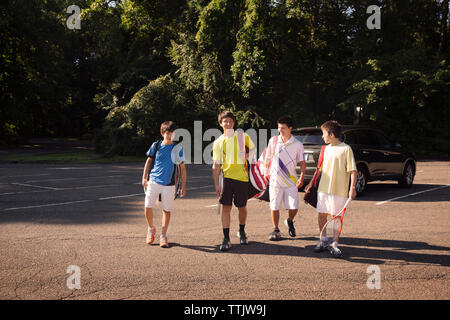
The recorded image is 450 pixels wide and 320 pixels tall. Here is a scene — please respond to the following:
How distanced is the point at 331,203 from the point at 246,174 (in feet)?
3.95

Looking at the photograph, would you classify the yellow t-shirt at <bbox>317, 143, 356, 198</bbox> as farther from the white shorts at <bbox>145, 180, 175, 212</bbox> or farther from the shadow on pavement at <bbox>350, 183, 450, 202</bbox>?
the shadow on pavement at <bbox>350, 183, 450, 202</bbox>

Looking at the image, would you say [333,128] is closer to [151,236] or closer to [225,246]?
[225,246]

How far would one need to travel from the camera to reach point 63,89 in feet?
133

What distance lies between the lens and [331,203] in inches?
218

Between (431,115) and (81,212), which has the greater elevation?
(431,115)

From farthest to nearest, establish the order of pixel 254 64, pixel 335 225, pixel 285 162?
pixel 254 64, pixel 285 162, pixel 335 225

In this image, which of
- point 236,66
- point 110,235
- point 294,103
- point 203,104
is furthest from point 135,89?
point 110,235

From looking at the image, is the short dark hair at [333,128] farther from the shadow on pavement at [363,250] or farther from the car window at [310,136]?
the car window at [310,136]

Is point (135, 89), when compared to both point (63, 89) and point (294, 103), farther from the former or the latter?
point (63, 89)

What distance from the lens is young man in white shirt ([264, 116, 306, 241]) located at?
6.21m

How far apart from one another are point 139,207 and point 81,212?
1178 millimetres

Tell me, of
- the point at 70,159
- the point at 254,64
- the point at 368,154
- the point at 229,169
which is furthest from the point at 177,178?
the point at 70,159

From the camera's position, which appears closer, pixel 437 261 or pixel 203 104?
pixel 437 261
